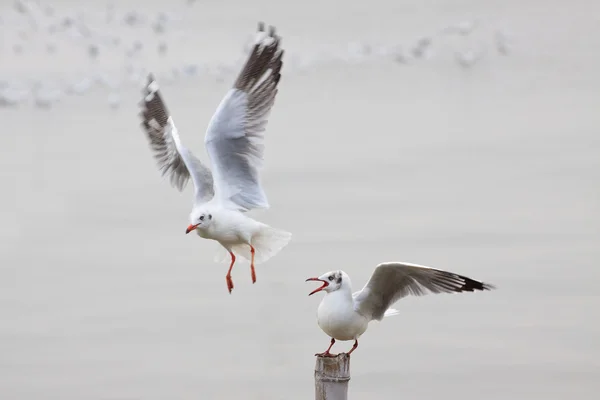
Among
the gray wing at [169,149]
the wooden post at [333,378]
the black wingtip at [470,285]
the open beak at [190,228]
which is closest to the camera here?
the wooden post at [333,378]

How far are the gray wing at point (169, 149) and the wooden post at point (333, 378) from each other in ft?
9.70

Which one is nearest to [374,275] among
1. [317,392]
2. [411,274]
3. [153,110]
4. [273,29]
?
[411,274]

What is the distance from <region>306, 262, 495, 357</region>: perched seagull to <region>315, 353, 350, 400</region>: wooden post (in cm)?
73

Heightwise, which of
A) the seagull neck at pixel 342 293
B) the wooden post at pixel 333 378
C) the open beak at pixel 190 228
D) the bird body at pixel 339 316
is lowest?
the wooden post at pixel 333 378

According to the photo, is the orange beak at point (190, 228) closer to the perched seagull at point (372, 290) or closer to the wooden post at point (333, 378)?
the perched seagull at point (372, 290)

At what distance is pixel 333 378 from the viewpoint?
22.8 ft

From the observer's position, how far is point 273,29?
32.1 ft

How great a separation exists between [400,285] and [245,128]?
7.09 feet

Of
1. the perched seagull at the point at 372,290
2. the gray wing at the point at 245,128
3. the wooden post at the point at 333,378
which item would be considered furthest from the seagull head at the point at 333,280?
the gray wing at the point at 245,128

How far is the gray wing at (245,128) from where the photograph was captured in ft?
31.3

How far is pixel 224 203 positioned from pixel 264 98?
895 millimetres

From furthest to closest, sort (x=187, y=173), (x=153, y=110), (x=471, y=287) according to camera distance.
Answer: (x=153, y=110) → (x=187, y=173) → (x=471, y=287)

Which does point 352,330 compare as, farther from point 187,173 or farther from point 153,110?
point 153,110

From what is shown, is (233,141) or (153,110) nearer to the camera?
(233,141)
